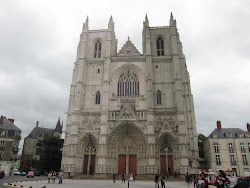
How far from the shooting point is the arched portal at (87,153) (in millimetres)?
24797

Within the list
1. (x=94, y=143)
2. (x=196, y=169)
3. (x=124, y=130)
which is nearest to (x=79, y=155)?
(x=94, y=143)

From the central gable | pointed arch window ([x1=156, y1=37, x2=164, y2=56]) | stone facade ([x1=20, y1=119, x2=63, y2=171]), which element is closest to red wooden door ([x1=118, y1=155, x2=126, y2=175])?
the central gable

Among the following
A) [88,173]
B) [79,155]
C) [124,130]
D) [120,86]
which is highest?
[120,86]

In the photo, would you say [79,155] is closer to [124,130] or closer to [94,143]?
[94,143]

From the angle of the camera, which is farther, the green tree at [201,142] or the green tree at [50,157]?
the green tree at [201,142]

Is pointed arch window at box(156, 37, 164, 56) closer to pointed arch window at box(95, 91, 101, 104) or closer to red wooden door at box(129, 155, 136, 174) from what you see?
pointed arch window at box(95, 91, 101, 104)

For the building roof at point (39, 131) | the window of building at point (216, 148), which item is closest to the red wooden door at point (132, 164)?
the window of building at point (216, 148)

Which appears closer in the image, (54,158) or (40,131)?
(54,158)

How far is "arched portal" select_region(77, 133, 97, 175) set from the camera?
2480 cm

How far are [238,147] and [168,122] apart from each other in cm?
1173

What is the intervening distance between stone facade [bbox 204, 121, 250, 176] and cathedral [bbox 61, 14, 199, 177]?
4.59 meters

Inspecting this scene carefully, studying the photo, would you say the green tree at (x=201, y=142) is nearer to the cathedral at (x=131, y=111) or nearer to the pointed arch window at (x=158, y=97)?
the cathedral at (x=131, y=111)

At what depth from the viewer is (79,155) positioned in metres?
24.9

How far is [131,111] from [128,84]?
197 inches
